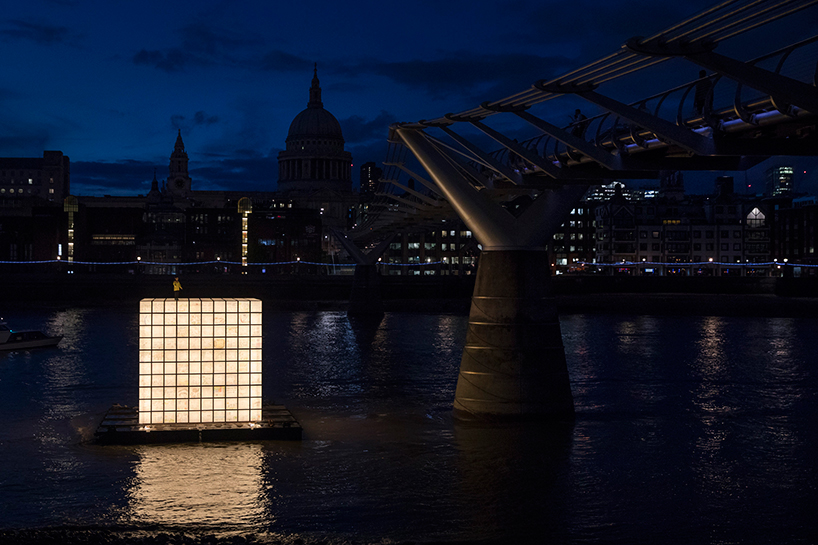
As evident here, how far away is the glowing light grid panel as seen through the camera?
22.5 m

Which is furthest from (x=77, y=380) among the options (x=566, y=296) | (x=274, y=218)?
(x=274, y=218)

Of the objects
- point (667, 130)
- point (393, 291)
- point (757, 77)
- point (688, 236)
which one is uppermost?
point (688, 236)

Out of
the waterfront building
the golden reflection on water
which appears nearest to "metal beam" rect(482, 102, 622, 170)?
the golden reflection on water

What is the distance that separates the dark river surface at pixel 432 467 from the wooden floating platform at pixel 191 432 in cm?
32

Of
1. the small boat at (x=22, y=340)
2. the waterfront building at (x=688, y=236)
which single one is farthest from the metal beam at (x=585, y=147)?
the waterfront building at (x=688, y=236)

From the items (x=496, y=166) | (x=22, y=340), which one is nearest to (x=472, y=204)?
(x=496, y=166)

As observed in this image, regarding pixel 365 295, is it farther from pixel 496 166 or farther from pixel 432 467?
pixel 432 467

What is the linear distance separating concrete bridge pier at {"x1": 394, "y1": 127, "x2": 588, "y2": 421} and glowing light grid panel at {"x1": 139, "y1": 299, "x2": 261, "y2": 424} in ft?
20.0

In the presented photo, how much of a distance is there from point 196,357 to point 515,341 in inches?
329

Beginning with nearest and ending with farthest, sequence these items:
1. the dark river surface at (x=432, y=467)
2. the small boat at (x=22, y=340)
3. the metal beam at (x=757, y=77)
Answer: the metal beam at (x=757, y=77), the dark river surface at (x=432, y=467), the small boat at (x=22, y=340)

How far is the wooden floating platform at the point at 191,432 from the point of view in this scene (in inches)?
894

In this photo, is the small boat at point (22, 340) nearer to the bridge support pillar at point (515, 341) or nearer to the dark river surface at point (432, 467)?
the dark river surface at point (432, 467)

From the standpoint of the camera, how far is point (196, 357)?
74.4 feet

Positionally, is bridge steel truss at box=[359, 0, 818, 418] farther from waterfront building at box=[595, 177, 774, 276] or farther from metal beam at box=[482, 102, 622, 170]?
waterfront building at box=[595, 177, 774, 276]
